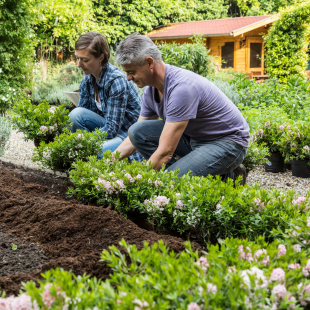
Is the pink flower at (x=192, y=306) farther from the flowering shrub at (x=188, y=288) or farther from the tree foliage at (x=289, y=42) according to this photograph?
the tree foliage at (x=289, y=42)

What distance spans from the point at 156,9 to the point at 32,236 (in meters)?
18.6

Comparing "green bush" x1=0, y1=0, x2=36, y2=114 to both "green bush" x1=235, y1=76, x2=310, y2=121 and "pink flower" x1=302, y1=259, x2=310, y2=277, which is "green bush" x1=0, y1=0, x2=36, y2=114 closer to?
"green bush" x1=235, y1=76, x2=310, y2=121

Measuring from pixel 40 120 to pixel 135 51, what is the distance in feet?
5.03

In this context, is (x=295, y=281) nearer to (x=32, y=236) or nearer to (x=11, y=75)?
(x=32, y=236)

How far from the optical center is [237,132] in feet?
9.32

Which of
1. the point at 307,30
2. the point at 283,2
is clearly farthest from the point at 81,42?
the point at 283,2

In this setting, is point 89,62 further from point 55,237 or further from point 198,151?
point 55,237

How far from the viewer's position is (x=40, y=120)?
351 cm

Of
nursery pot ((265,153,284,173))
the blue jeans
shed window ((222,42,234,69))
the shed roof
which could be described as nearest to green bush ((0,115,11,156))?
the blue jeans

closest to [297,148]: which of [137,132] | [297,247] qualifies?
[137,132]

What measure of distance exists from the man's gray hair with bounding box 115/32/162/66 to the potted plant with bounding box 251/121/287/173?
8.97 feet

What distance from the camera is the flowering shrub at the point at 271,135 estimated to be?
4761 millimetres

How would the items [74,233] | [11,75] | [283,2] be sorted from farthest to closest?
[283,2]
[11,75]
[74,233]

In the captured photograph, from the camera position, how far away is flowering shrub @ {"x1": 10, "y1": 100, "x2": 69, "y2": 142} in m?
3.49
